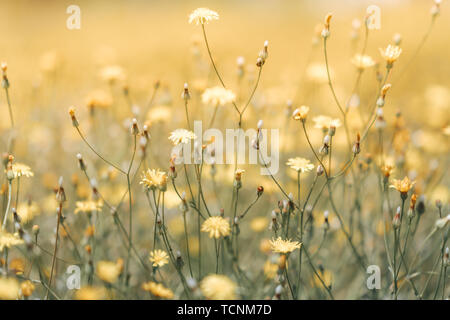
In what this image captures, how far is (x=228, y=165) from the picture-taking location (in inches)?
88.6

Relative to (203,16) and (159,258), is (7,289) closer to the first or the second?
(159,258)

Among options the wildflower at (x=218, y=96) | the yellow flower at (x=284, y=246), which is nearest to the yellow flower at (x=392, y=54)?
the wildflower at (x=218, y=96)

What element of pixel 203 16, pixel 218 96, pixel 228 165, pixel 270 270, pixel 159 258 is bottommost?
pixel 270 270

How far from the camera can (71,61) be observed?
4660 mm

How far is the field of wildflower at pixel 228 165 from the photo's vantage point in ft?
4.80

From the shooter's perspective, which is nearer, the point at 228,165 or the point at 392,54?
the point at 392,54

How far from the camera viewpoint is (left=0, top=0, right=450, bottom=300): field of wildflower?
146cm

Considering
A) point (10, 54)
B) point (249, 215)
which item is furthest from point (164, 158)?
point (10, 54)

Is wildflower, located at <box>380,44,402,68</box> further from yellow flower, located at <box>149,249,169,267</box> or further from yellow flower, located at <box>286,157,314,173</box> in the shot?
yellow flower, located at <box>149,249,169,267</box>

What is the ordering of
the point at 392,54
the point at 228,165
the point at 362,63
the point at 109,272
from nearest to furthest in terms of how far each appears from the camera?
the point at 109,272
the point at 392,54
the point at 362,63
the point at 228,165

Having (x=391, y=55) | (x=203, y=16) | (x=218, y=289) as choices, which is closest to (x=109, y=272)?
(x=218, y=289)

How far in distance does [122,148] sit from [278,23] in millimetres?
4289
